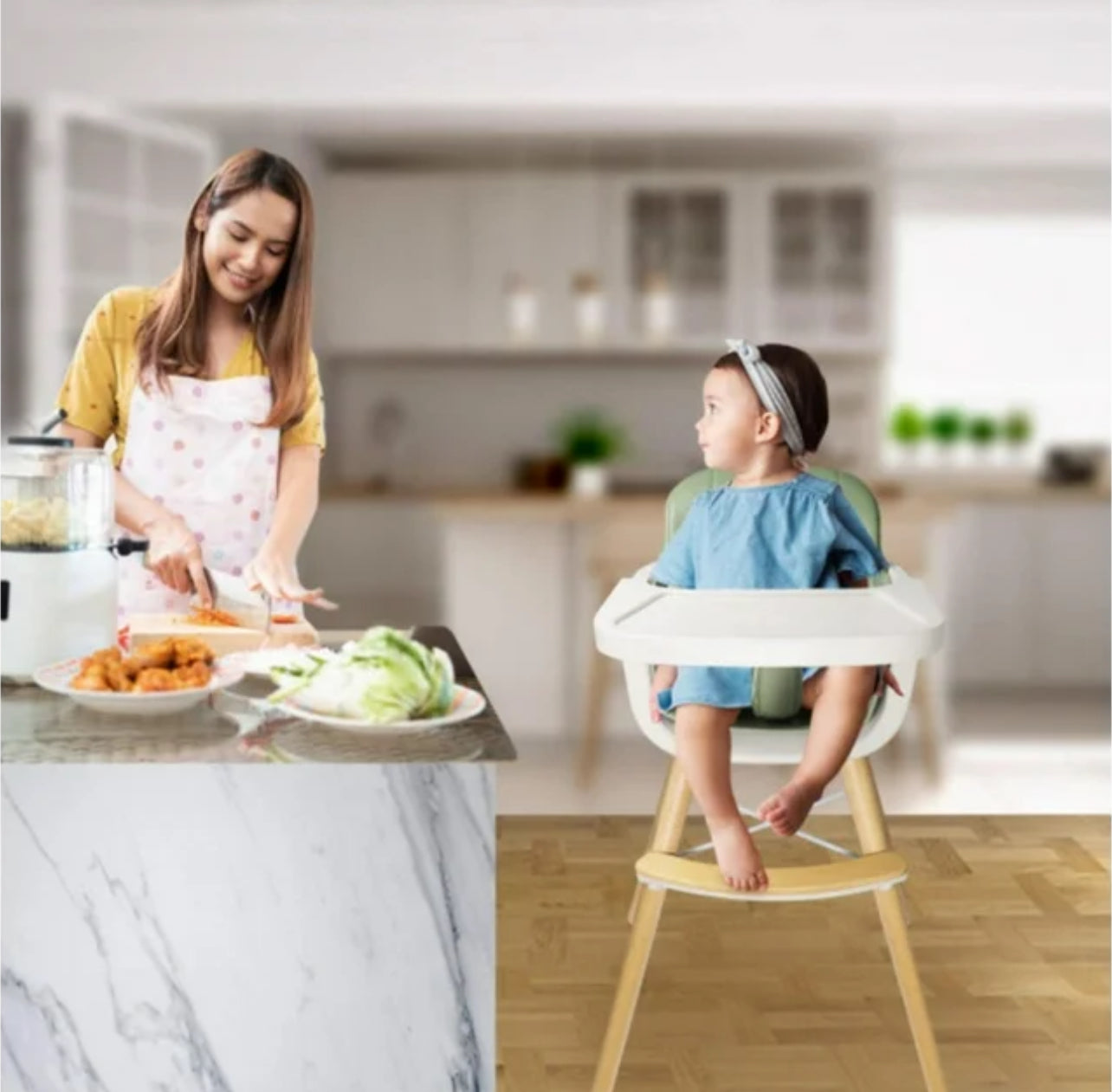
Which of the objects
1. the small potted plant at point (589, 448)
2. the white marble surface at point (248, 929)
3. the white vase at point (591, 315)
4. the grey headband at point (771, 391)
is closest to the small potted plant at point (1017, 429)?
→ the small potted plant at point (589, 448)

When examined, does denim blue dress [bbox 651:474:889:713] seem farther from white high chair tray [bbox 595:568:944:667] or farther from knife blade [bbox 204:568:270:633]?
knife blade [bbox 204:568:270:633]

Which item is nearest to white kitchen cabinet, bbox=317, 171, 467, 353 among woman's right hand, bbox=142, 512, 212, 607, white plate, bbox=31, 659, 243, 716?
woman's right hand, bbox=142, 512, 212, 607

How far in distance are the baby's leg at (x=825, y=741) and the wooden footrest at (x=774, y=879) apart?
0.07 metres

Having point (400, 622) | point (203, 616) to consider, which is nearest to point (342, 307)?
point (400, 622)

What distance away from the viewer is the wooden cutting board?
6.83 ft

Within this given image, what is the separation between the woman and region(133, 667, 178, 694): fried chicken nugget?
0.77 m

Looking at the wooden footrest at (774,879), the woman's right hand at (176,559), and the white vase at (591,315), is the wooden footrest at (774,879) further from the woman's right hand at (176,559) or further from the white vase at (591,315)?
the white vase at (591,315)

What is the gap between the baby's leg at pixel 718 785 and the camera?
6.45ft

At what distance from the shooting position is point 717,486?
2.27 metres

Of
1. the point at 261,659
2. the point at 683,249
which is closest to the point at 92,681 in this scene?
the point at 261,659

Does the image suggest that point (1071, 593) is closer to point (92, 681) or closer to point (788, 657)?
point (788, 657)

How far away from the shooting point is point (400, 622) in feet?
19.3

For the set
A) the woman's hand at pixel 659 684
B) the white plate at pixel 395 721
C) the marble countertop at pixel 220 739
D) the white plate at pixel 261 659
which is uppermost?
the white plate at pixel 261 659

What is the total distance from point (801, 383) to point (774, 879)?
61 centimetres
